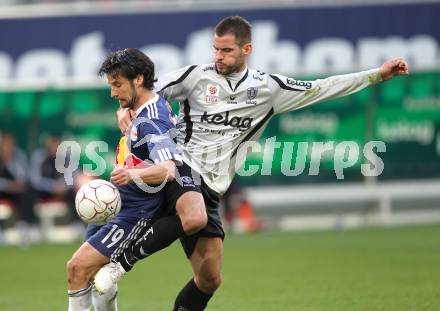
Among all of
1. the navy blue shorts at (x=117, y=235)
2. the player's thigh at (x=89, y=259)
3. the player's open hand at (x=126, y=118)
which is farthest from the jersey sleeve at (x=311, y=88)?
the player's thigh at (x=89, y=259)

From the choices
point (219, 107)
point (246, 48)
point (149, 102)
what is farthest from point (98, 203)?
point (246, 48)

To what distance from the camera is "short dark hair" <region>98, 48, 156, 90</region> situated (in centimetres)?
739

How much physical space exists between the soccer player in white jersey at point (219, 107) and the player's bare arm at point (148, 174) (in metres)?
0.58

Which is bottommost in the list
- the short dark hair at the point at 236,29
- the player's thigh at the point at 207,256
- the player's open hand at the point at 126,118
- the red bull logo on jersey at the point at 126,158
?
the player's thigh at the point at 207,256

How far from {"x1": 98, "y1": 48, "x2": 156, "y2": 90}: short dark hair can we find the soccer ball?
867 mm

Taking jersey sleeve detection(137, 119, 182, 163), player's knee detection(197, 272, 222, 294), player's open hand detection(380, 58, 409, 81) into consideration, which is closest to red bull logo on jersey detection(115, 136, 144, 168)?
jersey sleeve detection(137, 119, 182, 163)

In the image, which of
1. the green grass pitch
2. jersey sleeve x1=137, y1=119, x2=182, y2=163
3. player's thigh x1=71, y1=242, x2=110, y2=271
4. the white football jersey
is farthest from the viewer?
the green grass pitch

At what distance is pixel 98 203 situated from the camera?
7.07 m

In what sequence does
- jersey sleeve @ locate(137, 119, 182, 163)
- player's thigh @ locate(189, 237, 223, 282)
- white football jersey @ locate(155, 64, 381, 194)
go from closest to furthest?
jersey sleeve @ locate(137, 119, 182, 163) < player's thigh @ locate(189, 237, 223, 282) < white football jersey @ locate(155, 64, 381, 194)

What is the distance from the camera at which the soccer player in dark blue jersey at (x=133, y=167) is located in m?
7.14

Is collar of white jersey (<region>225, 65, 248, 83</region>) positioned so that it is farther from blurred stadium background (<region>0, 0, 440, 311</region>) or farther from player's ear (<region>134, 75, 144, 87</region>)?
blurred stadium background (<region>0, 0, 440, 311</region>)

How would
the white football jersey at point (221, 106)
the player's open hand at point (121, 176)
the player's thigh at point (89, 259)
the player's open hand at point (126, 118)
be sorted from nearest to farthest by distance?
the player's open hand at point (121, 176) < the player's thigh at point (89, 259) < the player's open hand at point (126, 118) < the white football jersey at point (221, 106)

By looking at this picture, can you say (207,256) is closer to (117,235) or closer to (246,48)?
(117,235)

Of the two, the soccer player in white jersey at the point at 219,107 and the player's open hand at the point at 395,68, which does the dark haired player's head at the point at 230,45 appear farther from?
the player's open hand at the point at 395,68
